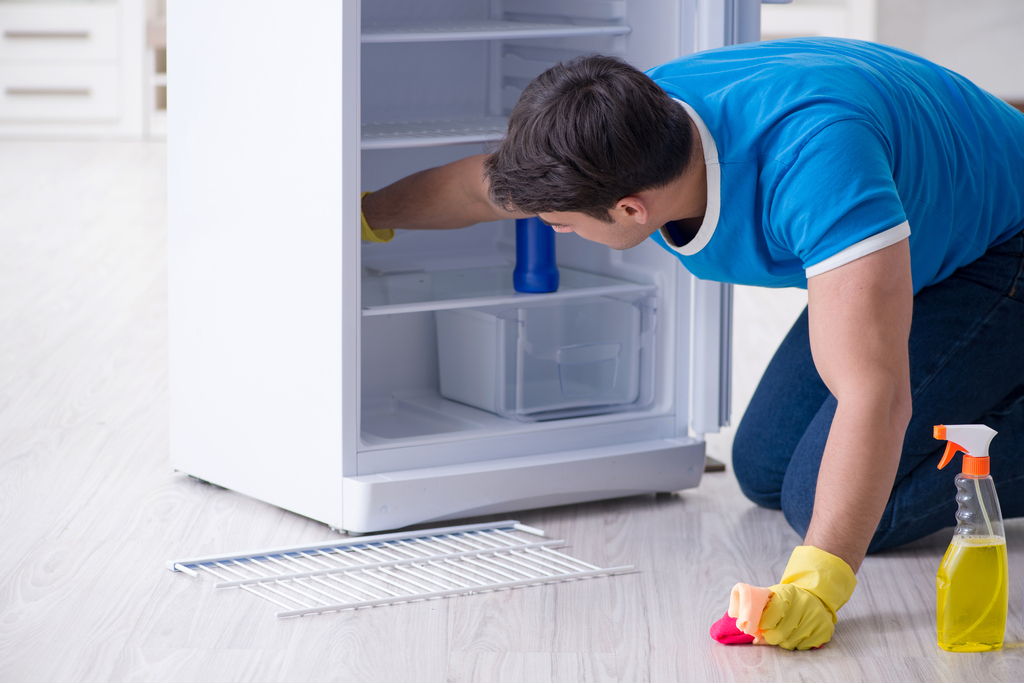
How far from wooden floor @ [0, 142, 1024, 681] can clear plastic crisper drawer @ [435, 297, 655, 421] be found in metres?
0.19

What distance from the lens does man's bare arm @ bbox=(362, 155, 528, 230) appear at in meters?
1.72

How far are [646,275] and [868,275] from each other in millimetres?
732

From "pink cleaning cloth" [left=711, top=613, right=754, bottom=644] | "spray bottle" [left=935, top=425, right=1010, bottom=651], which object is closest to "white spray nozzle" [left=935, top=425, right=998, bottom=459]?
"spray bottle" [left=935, top=425, right=1010, bottom=651]

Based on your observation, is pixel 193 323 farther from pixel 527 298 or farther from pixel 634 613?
pixel 634 613

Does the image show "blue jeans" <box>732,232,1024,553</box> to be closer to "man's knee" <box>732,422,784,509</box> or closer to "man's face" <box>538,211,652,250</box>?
"man's knee" <box>732,422,784,509</box>

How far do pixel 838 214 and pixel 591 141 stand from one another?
267 millimetres

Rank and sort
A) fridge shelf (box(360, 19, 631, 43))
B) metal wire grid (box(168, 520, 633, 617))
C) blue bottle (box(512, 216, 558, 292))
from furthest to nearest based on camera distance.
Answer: blue bottle (box(512, 216, 558, 292))
fridge shelf (box(360, 19, 631, 43))
metal wire grid (box(168, 520, 633, 617))

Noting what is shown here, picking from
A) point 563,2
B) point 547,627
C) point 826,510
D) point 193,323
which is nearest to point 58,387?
point 193,323

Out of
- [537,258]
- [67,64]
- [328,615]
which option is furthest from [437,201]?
[67,64]

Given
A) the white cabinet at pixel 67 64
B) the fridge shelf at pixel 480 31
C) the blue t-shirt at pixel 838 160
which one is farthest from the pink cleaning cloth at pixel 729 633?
the white cabinet at pixel 67 64

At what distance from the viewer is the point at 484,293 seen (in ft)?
6.48

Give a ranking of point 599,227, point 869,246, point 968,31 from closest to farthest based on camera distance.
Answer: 1. point 869,246
2. point 599,227
3. point 968,31

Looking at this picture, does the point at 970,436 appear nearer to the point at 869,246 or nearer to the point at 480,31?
the point at 869,246

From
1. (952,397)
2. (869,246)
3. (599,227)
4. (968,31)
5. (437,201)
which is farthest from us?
(968,31)
